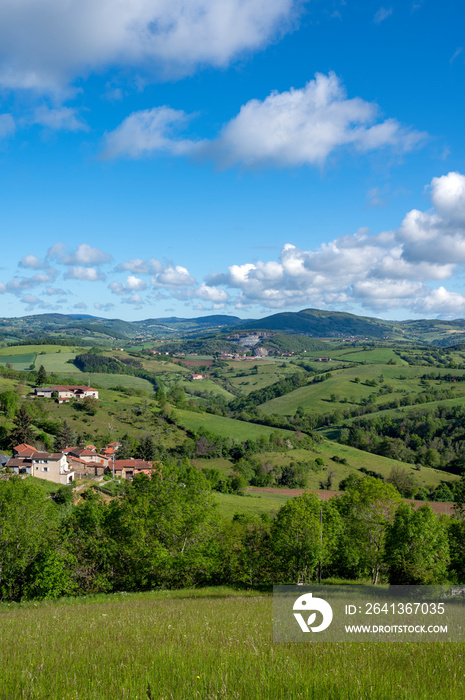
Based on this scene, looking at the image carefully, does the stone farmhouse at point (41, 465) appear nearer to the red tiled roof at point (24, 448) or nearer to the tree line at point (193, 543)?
the red tiled roof at point (24, 448)

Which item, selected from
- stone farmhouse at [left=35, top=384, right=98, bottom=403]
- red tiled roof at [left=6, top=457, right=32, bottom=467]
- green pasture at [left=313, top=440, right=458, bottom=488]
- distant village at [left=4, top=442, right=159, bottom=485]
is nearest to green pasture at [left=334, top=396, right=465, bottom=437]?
green pasture at [left=313, top=440, right=458, bottom=488]

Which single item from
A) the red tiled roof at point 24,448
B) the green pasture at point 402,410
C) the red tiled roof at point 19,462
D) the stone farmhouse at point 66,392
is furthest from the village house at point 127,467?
the green pasture at point 402,410

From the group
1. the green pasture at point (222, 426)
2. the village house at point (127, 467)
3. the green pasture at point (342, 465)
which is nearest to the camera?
the village house at point (127, 467)

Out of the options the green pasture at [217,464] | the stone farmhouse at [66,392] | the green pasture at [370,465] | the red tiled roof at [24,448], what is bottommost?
the green pasture at [370,465]

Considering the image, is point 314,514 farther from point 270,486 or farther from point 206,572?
point 270,486

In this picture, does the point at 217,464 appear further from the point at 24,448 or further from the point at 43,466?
the point at 24,448
